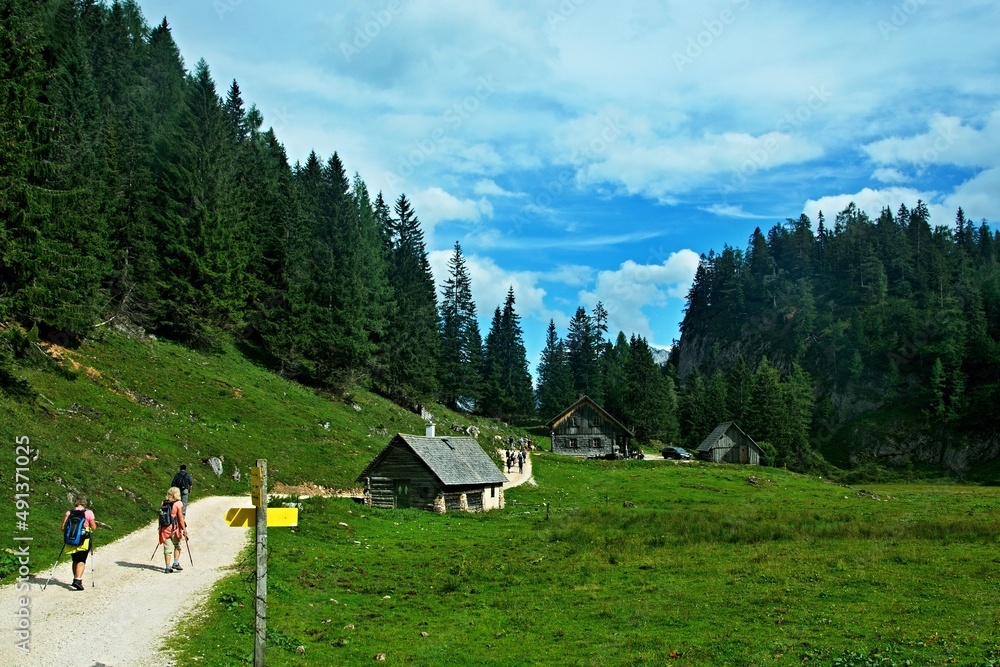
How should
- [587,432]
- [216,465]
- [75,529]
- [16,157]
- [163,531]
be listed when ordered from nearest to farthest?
[75,529]
[163,531]
[16,157]
[216,465]
[587,432]

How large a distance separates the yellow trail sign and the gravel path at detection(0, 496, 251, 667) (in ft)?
13.9

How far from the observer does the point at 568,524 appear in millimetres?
35875

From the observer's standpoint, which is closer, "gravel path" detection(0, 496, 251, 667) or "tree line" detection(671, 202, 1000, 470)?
"gravel path" detection(0, 496, 251, 667)

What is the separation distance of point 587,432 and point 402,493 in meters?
Result: 52.7

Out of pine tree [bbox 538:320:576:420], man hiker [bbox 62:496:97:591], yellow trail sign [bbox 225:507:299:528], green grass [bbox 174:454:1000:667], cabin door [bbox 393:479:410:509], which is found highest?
pine tree [bbox 538:320:576:420]

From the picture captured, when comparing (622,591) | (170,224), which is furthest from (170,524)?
(170,224)

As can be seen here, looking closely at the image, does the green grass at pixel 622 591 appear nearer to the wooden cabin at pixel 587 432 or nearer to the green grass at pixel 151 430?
the green grass at pixel 151 430

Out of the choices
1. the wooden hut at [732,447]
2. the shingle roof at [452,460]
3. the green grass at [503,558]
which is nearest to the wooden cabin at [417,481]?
the shingle roof at [452,460]

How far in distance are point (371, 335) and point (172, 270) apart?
2874cm

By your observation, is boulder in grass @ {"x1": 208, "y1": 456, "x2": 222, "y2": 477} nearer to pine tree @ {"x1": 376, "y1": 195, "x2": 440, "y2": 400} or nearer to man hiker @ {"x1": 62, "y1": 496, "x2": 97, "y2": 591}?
man hiker @ {"x1": 62, "y1": 496, "x2": 97, "y2": 591}

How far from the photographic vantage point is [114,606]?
15.2m

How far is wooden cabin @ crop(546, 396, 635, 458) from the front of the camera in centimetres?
9094

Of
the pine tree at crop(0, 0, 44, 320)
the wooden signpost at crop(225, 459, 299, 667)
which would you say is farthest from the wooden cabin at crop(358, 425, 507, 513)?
the wooden signpost at crop(225, 459, 299, 667)

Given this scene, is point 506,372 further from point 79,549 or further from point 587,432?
point 79,549
